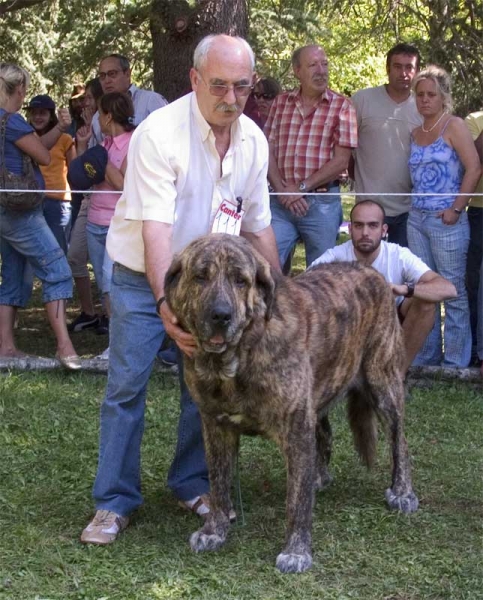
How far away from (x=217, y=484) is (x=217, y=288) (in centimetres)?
117

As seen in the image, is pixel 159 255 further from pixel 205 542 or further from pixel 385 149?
pixel 385 149

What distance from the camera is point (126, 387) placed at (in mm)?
4934

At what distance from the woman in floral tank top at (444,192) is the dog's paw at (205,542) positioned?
3604mm

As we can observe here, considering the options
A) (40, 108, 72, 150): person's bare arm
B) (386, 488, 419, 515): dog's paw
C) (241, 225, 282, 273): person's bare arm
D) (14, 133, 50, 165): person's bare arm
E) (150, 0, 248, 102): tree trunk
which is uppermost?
(150, 0, 248, 102): tree trunk

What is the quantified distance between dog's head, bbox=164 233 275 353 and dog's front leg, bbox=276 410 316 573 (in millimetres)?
601

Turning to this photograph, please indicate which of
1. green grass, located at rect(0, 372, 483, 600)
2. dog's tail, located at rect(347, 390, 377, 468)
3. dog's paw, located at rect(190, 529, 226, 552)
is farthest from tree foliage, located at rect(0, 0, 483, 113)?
dog's paw, located at rect(190, 529, 226, 552)

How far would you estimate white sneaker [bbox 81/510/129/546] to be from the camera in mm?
4945

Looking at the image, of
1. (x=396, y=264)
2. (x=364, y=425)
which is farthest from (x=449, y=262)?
(x=364, y=425)

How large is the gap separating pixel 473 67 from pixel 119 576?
819 centimetres

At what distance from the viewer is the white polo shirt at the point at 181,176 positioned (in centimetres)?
454

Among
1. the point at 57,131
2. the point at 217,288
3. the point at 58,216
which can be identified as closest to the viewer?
the point at 217,288

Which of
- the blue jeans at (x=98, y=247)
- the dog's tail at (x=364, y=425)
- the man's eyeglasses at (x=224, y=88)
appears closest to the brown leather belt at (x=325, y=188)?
the blue jeans at (x=98, y=247)

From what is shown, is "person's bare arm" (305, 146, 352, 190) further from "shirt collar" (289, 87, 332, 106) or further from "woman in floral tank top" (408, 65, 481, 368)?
"woman in floral tank top" (408, 65, 481, 368)

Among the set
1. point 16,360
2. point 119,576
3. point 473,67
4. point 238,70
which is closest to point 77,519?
point 119,576
